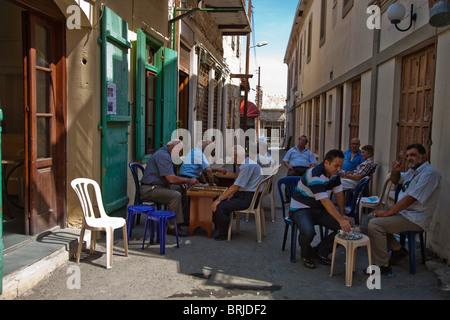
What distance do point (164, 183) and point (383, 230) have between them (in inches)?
118

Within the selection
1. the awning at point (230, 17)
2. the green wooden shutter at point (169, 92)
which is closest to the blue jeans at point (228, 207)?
the green wooden shutter at point (169, 92)

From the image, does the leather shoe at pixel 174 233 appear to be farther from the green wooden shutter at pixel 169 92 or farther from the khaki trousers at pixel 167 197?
the green wooden shutter at pixel 169 92

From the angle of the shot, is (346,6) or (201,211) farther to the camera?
(346,6)

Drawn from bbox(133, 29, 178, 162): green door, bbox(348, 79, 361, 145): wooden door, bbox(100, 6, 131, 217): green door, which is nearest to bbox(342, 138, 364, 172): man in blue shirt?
bbox(348, 79, 361, 145): wooden door

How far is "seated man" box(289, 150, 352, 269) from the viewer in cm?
433

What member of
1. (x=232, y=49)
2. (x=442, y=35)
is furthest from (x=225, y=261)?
(x=232, y=49)

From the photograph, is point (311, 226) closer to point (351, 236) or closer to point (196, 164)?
point (351, 236)

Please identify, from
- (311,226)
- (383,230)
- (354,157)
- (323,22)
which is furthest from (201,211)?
(323,22)

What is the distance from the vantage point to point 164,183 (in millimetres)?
5855

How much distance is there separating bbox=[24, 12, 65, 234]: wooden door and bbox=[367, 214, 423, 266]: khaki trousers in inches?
145

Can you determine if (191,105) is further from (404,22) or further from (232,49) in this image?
(232,49)

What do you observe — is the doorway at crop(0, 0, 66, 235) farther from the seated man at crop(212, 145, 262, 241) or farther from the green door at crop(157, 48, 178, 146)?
the green door at crop(157, 48, 178, 146)
